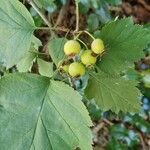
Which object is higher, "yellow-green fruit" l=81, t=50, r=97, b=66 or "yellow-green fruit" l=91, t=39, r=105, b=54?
"yellow-green fruit" l=91, t=39, r=105, b=54

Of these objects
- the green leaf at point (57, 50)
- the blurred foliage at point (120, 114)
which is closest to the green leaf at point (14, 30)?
the green leaf at point (57, 50)

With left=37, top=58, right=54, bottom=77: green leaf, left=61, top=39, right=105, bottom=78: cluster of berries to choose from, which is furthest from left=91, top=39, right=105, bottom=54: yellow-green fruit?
left=37, top=58, right=54, bottom=77: green leaf

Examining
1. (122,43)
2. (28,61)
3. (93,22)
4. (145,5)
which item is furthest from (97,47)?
(145,5)

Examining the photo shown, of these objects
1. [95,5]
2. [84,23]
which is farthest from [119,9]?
[95,5]

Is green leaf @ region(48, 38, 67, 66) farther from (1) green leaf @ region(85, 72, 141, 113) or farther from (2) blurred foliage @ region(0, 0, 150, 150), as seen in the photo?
(2) blurred foliage @ region(0, 0, 150, 150)

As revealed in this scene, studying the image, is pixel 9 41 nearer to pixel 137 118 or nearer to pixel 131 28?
pixel 131 28

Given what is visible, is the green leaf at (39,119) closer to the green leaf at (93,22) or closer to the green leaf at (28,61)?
the green leaf at (28,61)

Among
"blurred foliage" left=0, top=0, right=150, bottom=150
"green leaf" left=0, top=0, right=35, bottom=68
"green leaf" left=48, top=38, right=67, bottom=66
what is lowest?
"blurred foliage" left=0, top=0, right=150, bottom=150
